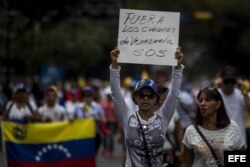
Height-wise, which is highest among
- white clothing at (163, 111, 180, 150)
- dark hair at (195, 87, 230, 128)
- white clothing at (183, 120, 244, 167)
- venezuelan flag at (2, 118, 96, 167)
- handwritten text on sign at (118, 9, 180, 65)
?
handwritten text on sign at (118, 9, 180, 65)

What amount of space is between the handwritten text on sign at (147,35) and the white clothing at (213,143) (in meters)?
0.88

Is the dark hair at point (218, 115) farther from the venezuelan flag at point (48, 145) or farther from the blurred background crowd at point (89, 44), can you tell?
the venezuelan flag at point (48, 145)

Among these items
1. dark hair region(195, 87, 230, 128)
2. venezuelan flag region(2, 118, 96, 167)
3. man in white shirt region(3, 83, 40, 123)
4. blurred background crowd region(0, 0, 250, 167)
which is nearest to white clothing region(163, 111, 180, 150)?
blurred background crowd region(0, 0, 250, 167)

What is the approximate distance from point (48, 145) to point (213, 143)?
6.16m

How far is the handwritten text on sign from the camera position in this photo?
762cm

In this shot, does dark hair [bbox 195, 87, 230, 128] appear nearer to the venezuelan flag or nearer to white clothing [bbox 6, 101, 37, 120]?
the venezuelan flag

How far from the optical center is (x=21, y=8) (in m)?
21.8

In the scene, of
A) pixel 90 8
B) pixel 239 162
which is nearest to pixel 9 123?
pixel 239 162

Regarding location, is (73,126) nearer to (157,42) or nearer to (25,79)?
(157,42)

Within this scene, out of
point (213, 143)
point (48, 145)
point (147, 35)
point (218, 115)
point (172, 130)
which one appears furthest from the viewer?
point (48, 145)

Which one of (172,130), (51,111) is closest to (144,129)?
(172,130)

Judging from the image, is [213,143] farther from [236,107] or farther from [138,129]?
[236,107]

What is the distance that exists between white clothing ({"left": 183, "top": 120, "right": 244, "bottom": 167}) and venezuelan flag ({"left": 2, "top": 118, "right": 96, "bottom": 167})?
5.73 meters

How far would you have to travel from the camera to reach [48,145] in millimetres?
12828
